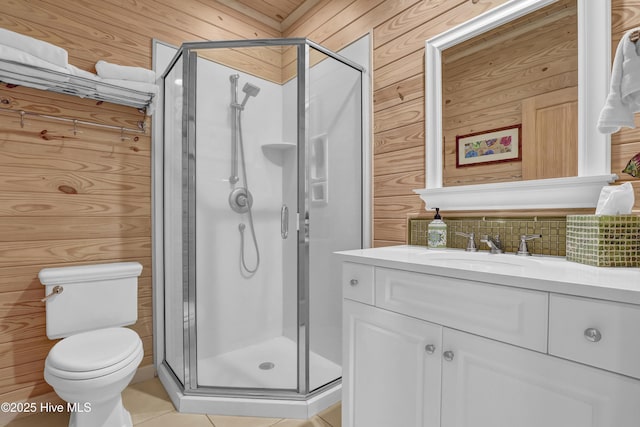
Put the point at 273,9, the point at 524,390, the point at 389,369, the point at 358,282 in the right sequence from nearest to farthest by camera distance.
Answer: the point at 524,390 < the point at 389,369 < the point at 358,282 < the point at 273,9

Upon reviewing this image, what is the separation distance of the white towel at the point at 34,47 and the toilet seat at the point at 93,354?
4.46ft

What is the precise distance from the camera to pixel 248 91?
1904 mm

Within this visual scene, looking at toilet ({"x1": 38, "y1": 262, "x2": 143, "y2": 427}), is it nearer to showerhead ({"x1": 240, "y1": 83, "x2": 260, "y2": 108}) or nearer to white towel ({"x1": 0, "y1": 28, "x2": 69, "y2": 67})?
white towel ({"x1": 0, "y1": 28, "x2": 69, "y2": 67})

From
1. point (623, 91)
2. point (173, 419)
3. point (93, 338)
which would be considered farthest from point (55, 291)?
point (623, 91)

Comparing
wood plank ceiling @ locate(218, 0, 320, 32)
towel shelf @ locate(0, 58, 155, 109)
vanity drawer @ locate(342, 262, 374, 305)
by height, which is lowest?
vanity drawer @ locate(342, 262, 374, 305)

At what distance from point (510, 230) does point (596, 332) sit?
0.68 meters

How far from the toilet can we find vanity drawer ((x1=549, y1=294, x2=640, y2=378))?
160 cm

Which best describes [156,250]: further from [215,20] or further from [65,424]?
[215,20]

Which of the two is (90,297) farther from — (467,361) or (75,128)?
(467,361)

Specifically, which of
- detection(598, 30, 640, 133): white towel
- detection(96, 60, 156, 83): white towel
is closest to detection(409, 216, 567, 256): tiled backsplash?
detection(598, 30, 640, 133): white towel

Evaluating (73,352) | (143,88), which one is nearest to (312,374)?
(73,352)

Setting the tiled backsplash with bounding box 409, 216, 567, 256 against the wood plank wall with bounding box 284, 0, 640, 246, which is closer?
the tiled backsplash with bounding box 409, 216, 567, 256

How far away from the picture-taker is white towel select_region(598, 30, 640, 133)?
0.93 metres

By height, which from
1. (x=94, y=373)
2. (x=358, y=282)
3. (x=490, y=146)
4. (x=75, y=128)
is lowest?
(x=94, y=373)
